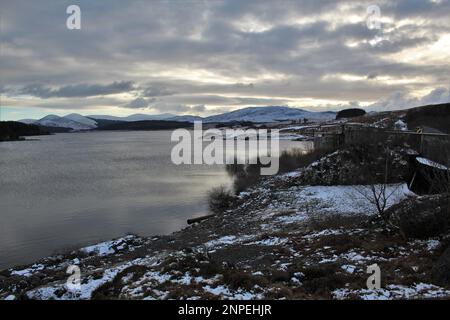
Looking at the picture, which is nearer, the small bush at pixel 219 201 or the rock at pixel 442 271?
the rock at pixel 442 271

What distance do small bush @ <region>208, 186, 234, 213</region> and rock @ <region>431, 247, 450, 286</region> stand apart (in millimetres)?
18910

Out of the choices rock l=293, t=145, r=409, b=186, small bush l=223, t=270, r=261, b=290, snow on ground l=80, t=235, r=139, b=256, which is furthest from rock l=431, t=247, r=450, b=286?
rock l=293, t=145, r=409, b=186

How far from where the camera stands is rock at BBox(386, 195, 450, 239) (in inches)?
517

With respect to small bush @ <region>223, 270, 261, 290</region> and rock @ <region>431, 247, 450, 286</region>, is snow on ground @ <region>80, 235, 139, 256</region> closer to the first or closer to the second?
small bush @ <region>223, 270, 261, 290</region>

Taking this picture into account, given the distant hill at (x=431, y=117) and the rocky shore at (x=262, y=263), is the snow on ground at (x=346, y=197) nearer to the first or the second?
the rocky shore at (x=262, y=263)

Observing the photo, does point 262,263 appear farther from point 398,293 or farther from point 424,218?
point 424,218

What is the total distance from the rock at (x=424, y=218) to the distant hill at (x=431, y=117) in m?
42.0

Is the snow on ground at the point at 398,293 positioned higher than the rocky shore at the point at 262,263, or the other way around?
the snow on ground at the point at 398,293

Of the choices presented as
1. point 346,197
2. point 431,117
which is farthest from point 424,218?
point 431,117

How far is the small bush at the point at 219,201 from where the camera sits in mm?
29234

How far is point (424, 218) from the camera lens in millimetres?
13383

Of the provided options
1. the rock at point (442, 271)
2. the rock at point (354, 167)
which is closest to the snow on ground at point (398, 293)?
the rock at point (442, 271)
